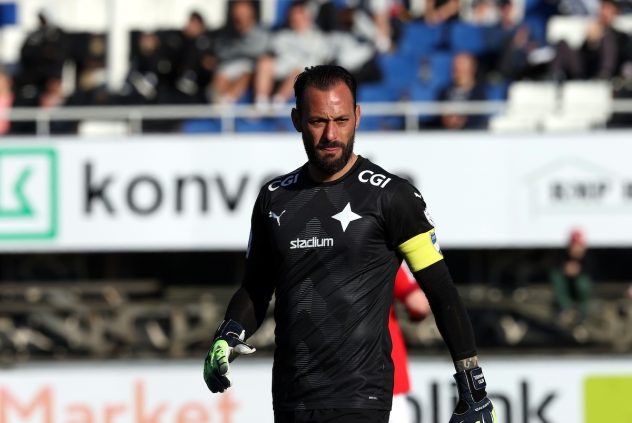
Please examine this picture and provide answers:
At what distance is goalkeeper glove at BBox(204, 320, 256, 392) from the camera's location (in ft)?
14.0

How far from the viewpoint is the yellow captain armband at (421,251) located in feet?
13.6

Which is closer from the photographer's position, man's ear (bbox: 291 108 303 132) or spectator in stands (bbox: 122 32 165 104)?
man's ear (bbox: 291 108 303 132)

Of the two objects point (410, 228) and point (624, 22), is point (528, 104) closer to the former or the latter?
point (624, 22)

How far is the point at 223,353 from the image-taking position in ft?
14.1

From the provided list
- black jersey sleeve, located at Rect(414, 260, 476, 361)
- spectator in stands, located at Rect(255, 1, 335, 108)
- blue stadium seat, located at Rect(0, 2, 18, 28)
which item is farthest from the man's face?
blue stadium seat, located at Rect(0, 2, 18, 28)

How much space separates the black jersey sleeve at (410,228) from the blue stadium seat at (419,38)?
11.0 metres

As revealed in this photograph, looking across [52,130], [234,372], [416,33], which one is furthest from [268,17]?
[234,372]

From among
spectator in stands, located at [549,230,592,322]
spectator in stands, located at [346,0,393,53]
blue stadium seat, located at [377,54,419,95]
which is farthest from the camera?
spectator in stands, located at [346,0,393,53]

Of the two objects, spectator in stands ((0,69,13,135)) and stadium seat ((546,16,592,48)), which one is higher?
stadium seat ((546,16,592,48))

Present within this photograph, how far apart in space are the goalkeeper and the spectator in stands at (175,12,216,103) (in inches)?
410

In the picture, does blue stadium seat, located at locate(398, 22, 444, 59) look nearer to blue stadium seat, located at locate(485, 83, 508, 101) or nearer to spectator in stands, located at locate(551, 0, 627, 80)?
blue stadium seat, located at locate(485, 83, 508, 101)

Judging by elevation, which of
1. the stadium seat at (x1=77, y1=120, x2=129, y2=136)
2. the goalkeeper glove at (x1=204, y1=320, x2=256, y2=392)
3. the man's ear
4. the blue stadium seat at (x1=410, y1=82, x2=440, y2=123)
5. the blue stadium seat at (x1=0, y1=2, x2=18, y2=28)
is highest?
the blue stadium seat at (x1=0, y1=2, x2=18, y2=28)

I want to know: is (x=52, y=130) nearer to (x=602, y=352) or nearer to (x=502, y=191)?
(x=502, y=191)

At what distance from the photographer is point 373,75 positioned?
14.6m
